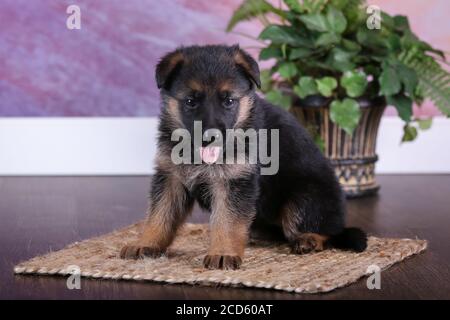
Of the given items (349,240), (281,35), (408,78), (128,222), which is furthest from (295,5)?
(349,240)

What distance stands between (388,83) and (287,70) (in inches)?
20.7

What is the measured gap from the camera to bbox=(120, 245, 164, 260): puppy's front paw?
2795mm

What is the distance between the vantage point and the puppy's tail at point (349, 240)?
2975mm

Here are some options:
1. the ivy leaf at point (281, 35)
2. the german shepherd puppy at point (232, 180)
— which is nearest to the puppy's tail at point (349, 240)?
the german shepherd puppy at point (232, 180)

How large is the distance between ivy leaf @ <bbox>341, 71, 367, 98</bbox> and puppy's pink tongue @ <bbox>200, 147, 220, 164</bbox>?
1.67 metres

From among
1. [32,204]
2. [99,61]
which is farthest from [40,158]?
[32,204]

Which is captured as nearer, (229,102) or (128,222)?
(229,102)

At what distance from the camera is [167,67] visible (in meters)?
2.71

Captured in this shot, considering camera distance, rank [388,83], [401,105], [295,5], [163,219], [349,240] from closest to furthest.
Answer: [163,219] < [349,240] < [388,83] < [401,105] < [295,5]

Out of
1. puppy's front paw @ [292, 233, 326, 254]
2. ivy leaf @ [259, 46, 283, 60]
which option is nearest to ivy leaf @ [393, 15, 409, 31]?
ivy leaf @ [259, 46, 283, 60]

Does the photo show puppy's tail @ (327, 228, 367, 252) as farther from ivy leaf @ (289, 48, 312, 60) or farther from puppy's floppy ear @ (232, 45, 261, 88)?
ivy leaf @ (289, 48, 312, 60)

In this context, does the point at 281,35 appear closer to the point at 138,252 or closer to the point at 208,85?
the point at 208,85

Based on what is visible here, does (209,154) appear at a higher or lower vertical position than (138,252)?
higher

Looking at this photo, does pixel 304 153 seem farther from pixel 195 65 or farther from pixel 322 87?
pixel 322 87
